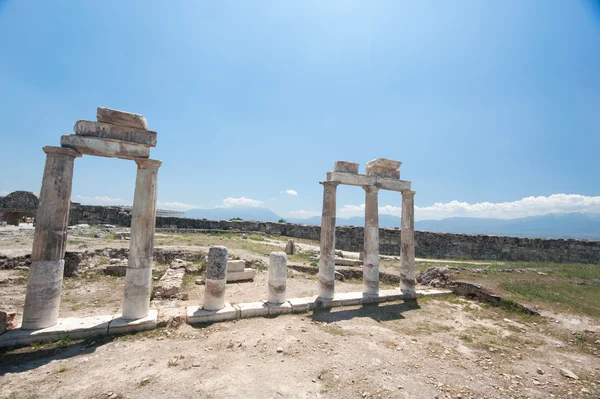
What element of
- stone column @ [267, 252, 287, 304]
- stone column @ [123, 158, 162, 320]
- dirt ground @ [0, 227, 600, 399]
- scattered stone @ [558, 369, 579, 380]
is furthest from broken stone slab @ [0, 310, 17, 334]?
scattered stone @ [558, 369, 579, 380]

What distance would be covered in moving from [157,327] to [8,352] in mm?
2609

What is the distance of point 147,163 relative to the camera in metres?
7.21

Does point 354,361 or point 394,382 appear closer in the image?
point 394,382

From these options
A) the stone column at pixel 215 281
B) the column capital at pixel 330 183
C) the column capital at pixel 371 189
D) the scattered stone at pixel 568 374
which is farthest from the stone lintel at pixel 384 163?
the scattered stone at pixel 568 374

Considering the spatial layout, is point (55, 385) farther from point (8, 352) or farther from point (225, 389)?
point (225, 389)

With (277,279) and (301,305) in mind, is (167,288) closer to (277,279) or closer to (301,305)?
(277,279)

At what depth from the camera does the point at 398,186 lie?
10602 mm

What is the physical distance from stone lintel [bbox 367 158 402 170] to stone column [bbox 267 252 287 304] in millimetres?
4873

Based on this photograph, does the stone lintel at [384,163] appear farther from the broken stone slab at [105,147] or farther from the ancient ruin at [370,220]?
the broken stone slab at [105,147]

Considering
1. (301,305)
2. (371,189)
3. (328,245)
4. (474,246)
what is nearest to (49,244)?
(301,305)

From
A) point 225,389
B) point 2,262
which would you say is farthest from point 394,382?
point 2,262

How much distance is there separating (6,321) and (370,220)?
10033mm

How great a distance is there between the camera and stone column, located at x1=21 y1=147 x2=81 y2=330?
6.07m

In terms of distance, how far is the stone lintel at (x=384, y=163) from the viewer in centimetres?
1039
